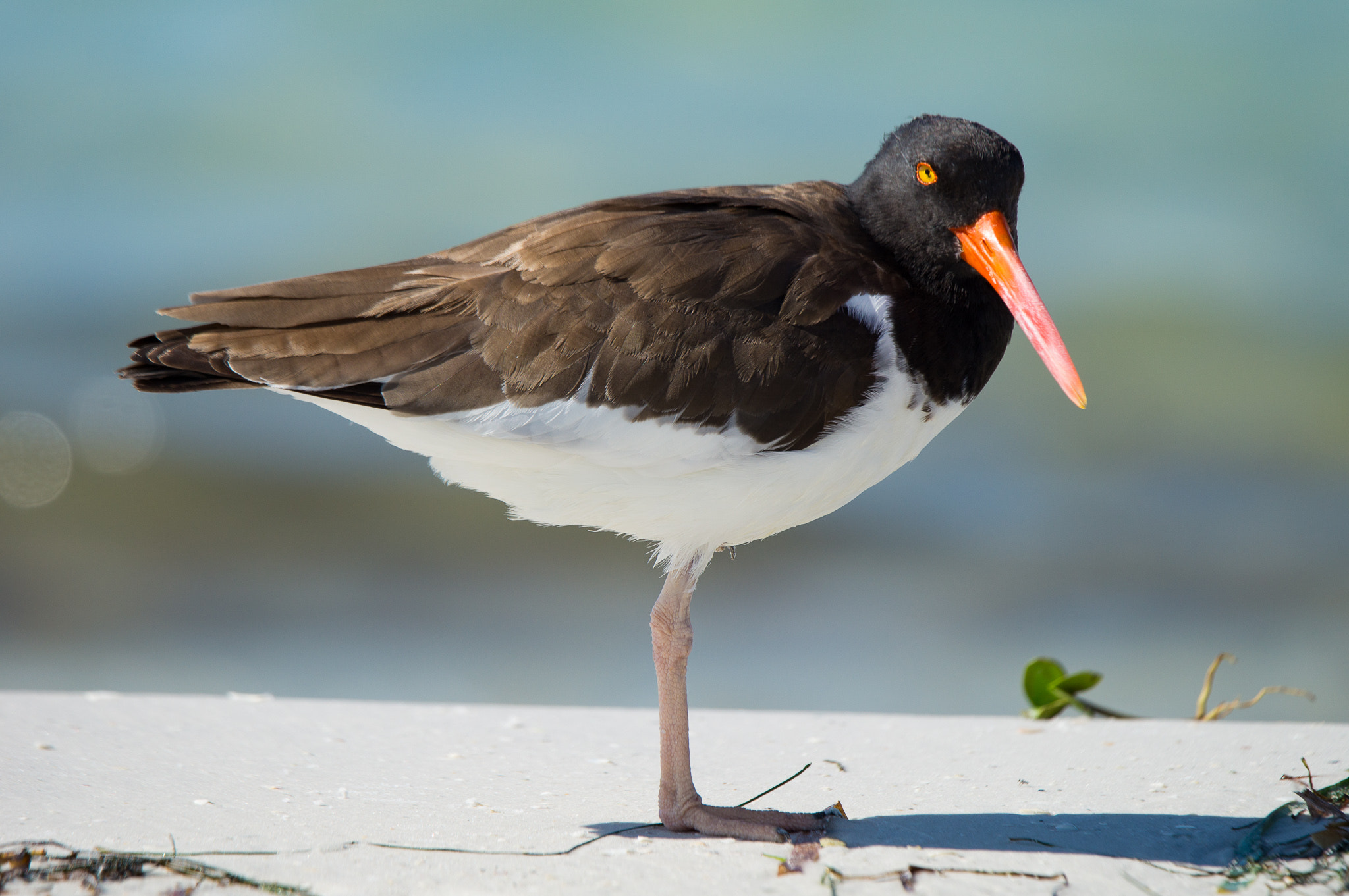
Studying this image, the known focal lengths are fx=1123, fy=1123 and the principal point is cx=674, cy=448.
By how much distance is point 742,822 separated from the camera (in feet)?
11.6

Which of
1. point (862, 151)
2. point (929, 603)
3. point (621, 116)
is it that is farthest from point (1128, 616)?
point (621, 116)

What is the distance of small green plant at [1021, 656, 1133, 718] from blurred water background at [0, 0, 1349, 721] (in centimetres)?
153

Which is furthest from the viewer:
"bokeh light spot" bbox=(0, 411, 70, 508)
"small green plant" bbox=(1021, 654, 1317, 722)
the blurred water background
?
"bokeh light spot" bbox=(0, 411, 70, 508)

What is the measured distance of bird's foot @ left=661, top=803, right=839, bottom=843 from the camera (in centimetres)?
345

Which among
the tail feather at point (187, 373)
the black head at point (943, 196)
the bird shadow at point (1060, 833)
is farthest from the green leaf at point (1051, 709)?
the tail feather at point (187, 373)

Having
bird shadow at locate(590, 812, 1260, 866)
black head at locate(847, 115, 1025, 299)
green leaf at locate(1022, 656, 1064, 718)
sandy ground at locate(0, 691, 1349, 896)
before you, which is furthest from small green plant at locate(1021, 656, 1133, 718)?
black head at locate(847, 115, 1025, 299)

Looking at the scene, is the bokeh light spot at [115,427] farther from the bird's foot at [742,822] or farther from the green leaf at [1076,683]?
the green leaf at [1076,683]

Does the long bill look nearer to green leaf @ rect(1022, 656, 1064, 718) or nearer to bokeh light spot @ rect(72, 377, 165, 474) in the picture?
green leaf @ rect(1022, 656, 1064, 718)

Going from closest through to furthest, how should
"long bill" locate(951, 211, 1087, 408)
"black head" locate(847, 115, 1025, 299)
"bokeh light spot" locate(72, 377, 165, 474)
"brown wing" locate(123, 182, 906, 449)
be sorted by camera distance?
"brown wing" locate(123, 182, 906, 449), "long bill" locate(951, 211, 1087, 408), "black head" locate(847, 115, 1025, 299), "bokeh light spot" locate(72, 377, 165, 474)

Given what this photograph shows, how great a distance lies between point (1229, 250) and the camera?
14.5m

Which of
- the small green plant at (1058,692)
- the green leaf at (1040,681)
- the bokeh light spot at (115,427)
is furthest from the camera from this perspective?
the bokeh light spot at (115,427)

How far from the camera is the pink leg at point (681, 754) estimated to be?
3488 mm

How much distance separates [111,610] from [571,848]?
20.1 feet

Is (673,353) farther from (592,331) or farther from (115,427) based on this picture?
(115,427)
